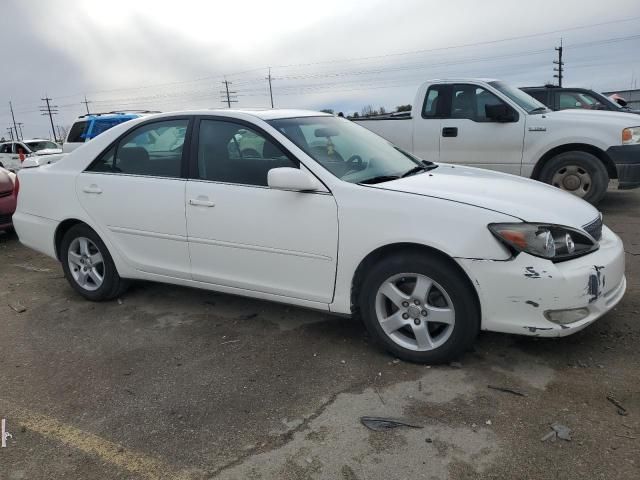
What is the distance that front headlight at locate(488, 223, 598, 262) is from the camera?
9.67 ft

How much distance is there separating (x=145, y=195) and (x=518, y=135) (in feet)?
17.6

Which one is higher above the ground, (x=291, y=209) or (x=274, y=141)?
(x=274, y=141)

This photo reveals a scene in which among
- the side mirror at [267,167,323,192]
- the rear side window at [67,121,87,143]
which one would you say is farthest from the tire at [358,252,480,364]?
the rear side window at [67,121,87,143]

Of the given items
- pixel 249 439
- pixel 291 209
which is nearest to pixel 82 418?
pixel 249 439

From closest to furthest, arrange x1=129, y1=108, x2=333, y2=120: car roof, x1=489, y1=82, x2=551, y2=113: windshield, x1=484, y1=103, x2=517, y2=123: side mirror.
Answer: x1=129, y1=108, x2=333, y2=120: car roof
x1=484, y1=103, x2=517, y2=123: side mirror
x1=489, y1=82, x2=551, y2=113: windshield

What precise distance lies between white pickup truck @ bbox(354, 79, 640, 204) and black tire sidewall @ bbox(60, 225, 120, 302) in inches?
199

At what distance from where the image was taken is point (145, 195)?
4168 millimetres

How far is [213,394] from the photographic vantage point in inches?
123

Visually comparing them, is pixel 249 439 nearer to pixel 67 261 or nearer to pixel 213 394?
pixel 213 394

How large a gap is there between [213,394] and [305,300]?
858 mm

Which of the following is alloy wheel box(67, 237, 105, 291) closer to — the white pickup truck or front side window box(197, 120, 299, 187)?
front side window box(197, 120, 299, 187)

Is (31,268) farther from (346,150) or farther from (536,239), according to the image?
(536,239)

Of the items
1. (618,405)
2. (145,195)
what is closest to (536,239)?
(618,405)

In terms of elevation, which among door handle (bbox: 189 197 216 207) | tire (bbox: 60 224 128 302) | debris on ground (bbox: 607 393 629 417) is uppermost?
door handle (bbox: 189 197 216 207)
